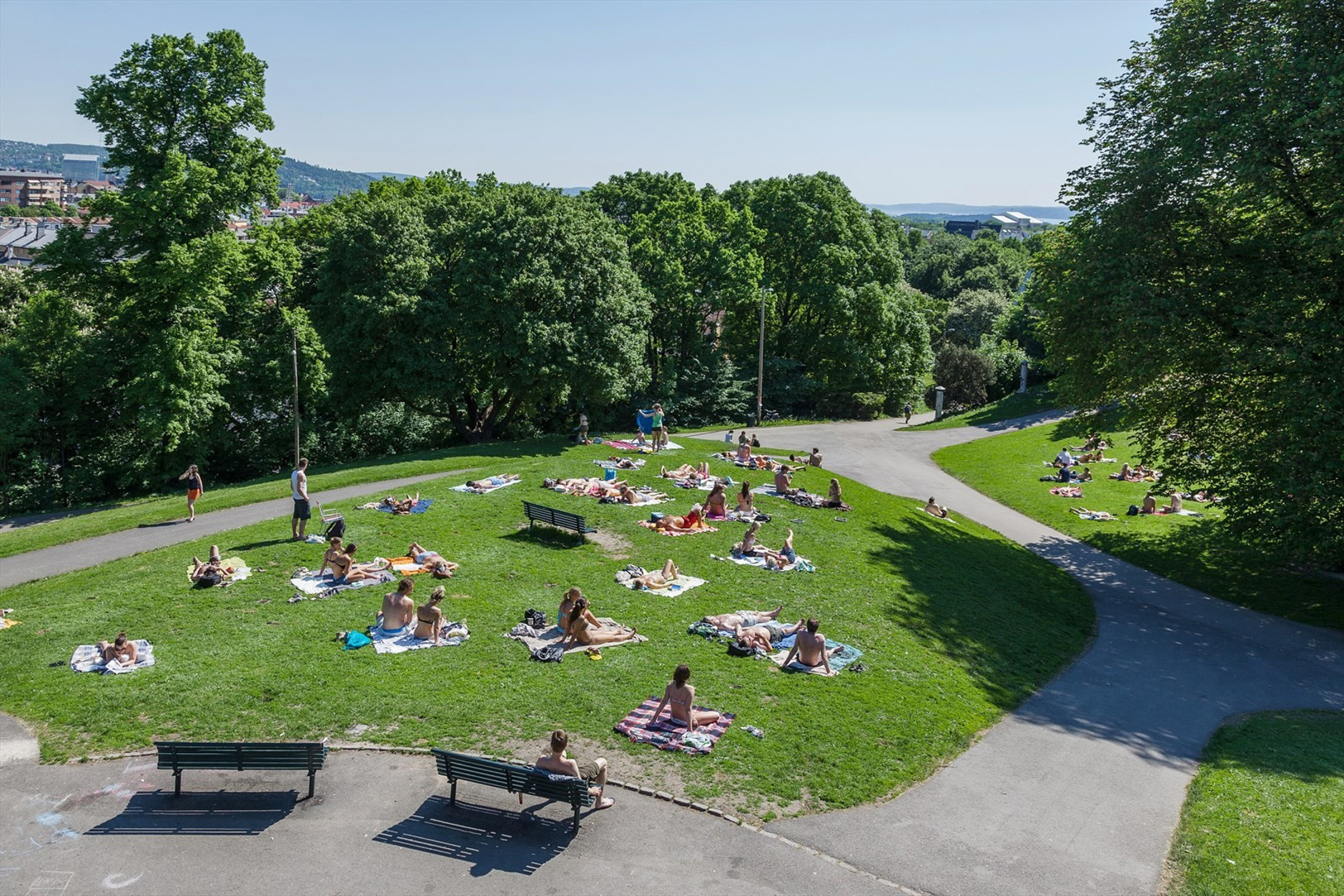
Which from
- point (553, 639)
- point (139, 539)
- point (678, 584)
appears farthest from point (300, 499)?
point (678, 584)

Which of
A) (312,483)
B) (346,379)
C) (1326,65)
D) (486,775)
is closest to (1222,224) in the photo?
(1326,65)

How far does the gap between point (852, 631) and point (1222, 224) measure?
1834cm

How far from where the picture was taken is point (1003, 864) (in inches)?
451

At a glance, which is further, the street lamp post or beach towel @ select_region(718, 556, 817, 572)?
the street lamp post

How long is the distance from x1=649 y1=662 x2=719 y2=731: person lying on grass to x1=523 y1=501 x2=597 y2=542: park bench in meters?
8.93

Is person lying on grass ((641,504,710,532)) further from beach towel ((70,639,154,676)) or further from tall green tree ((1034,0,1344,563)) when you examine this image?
tall green tree ((1034,0,1344,563))

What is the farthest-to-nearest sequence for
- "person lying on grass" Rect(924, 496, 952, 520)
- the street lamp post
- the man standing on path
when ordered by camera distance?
the street lamp post → "person lying on grass" Rect(924, 496, 952, 520) → the man standing on path

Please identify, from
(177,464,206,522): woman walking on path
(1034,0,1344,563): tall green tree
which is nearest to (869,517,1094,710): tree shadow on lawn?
(1034,0,1344,563): tall green tree

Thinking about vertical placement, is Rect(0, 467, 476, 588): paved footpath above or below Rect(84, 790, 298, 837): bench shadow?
above

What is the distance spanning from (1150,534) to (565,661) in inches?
988

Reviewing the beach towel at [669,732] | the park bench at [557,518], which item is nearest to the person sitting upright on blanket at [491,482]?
the park bench at [557,518]

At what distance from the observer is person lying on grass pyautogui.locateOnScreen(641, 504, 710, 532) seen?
80.1 ft

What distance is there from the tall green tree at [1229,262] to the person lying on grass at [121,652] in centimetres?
2549

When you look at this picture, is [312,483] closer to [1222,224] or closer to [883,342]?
[1222,224]
